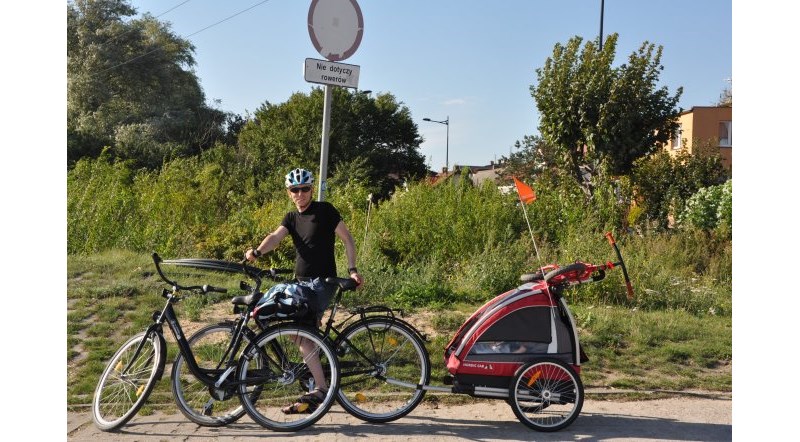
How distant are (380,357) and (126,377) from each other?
5.92 feet

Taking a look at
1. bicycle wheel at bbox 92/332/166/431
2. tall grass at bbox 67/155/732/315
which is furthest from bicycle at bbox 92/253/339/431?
tall grass at bbox 67/155/732/315

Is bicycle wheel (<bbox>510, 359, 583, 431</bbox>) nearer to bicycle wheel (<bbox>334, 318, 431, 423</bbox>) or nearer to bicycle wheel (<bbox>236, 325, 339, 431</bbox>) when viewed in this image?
bicycle wheel (<bbox>334, 318, 431, 423</bbox>)

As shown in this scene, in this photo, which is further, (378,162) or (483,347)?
(378,162)

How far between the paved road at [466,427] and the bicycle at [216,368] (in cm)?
12

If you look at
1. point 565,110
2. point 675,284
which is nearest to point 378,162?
point 565,110

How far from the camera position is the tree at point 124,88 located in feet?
132

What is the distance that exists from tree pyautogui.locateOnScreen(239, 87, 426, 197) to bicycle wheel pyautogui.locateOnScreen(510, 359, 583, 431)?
94.2 ft

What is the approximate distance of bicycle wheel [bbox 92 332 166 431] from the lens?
17.3 feet

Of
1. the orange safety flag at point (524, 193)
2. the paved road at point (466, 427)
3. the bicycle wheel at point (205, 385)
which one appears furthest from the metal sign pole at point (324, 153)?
the paved road at point (466, 427)

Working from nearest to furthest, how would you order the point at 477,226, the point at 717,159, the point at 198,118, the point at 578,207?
the point at 477,226 → the point at 578,207 → the point at 717,159 → the point at 198,118

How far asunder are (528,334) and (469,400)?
33.6 inches

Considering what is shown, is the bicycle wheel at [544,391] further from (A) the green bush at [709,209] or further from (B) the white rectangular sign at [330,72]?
(A) the green bush at [709,209]

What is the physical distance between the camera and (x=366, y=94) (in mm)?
40969

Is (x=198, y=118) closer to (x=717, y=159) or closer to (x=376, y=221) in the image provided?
(x=717, y=159)
